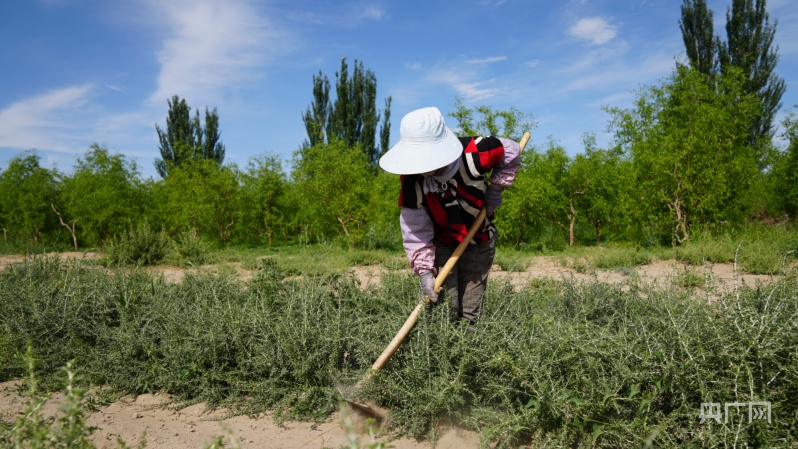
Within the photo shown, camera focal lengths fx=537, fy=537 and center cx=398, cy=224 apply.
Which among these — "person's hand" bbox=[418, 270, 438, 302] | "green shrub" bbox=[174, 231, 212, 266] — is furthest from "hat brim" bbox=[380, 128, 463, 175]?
"green shrub" bbox=[174, 231, 212, 266]

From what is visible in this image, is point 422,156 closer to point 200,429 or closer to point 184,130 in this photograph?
point 200,429

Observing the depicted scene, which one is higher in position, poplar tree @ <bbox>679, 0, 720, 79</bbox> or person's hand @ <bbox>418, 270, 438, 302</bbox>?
poplar tree @ <bbox>679, 0, 720, 79</bbox>

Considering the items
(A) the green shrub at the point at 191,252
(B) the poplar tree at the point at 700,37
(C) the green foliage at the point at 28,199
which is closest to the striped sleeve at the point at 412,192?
(A) the green shrub at the point at 191,252

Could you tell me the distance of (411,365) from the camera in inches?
116

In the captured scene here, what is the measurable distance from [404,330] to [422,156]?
98 cm

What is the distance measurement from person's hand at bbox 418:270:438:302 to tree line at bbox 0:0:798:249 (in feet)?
27.6

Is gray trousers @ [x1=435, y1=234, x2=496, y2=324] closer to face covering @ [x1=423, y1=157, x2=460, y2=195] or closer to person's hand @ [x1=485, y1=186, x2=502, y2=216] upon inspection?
person's hand @ [x1=485, y1=186, x2=502, y2=216]

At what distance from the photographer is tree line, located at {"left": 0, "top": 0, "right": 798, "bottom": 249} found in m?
10.2

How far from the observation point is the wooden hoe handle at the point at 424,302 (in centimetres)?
300

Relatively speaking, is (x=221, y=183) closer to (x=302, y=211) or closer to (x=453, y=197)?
(x=302, y=211)

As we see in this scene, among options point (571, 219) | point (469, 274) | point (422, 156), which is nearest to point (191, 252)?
point (469, 274)

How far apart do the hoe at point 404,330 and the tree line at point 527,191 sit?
8.24m

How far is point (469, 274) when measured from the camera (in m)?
3.42

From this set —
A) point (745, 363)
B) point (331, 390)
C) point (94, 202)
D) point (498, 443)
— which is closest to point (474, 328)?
point (498, 443)
